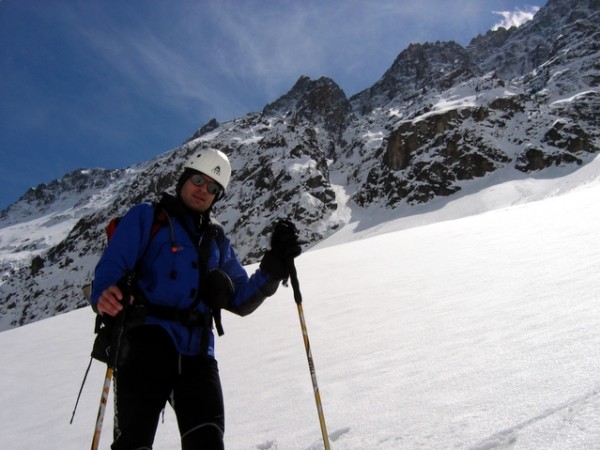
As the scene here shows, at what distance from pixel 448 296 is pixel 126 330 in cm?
507

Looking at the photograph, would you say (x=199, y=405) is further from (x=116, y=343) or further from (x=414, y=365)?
(x=414, y=365)

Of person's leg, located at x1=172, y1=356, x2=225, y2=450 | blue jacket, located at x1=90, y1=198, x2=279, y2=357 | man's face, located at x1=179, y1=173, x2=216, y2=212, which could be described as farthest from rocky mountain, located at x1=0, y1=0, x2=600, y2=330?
person's leg, located at x1=172, y1=356, x2=225, y2=450

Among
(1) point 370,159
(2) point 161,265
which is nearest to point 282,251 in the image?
(2) point 161,265

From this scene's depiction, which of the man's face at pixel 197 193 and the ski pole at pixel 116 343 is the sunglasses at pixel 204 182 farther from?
the ski pole at pixel 116 343

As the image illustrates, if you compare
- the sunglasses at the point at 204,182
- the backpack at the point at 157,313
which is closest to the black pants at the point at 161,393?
the backpack at the point at 157,313

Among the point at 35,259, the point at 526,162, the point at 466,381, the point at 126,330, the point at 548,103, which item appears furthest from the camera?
the point at 35,259

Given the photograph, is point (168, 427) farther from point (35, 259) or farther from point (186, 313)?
point (35, 259)

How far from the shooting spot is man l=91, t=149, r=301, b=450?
262 cm

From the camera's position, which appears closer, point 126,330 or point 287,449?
point 126,330

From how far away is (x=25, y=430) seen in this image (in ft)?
16.6

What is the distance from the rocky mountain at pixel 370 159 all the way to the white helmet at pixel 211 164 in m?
87.3

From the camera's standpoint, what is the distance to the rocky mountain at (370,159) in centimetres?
9506

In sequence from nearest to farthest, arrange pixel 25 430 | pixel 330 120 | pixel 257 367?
pixel 25 430 < pixel 257 367 < pixel 330 120

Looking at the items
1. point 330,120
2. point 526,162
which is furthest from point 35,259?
point 526,162
